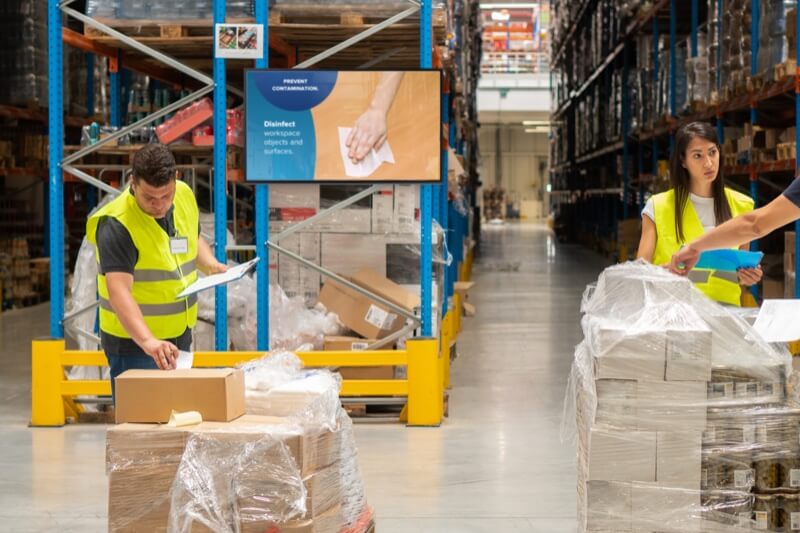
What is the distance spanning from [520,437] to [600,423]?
300 cm

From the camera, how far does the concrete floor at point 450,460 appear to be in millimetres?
4758

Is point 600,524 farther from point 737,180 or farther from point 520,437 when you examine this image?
point 737,180

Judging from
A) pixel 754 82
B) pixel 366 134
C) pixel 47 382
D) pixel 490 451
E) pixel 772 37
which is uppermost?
pixel 772 37

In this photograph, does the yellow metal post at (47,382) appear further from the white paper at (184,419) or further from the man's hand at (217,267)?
the white paper at (184,419)

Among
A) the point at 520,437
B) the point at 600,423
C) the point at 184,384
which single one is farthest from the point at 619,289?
the point at 520,437

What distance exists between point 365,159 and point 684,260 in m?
3.00

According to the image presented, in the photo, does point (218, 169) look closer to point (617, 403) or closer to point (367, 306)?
point (367, 306)

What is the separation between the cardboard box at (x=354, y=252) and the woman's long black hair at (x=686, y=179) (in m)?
2.95

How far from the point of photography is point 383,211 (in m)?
7.13

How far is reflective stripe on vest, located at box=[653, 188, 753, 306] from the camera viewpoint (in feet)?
14.2

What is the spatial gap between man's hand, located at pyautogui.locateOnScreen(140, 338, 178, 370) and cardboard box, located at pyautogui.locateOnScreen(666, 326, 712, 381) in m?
1.64

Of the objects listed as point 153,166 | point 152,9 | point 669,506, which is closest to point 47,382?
point 152,9

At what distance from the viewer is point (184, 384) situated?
345 centimetres

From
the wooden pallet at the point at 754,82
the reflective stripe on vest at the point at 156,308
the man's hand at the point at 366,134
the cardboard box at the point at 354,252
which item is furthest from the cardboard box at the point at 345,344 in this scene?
the wooden pallet at the point at 754,82
